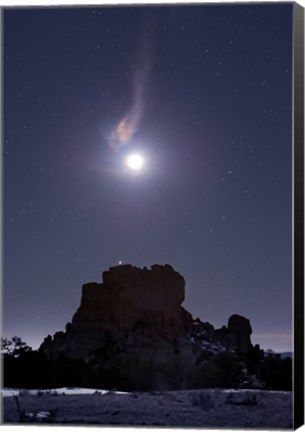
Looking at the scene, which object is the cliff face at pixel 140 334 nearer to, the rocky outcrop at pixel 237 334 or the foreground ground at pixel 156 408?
the rocky outcrop at pixel 237 334

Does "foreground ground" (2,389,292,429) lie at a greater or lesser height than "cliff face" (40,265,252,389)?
lesser

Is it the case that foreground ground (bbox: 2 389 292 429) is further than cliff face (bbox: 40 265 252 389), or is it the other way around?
cliff face (bbox: 40 265 252 389)

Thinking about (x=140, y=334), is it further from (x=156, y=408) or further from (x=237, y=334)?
(x=237, y=334)

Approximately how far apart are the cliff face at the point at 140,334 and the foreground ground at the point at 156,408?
123mm

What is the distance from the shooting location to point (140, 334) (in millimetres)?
11180

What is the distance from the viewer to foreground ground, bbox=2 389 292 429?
11.0 metres

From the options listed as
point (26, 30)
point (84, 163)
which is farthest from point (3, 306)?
point (26, 30)

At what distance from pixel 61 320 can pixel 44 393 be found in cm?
60

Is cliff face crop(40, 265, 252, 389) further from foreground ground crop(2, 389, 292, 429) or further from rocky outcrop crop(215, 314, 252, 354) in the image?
foreground ground crop(2, 389, 292, 429)

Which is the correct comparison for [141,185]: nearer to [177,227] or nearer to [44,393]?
[177,227]

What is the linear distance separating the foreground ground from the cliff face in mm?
123

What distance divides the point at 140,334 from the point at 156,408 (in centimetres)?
57

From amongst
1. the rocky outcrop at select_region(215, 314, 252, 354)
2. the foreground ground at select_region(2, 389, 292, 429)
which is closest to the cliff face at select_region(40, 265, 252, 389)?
the rocky outcrop at select_region(215, 314, 252, 354)

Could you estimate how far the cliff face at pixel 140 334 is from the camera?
11.1m
